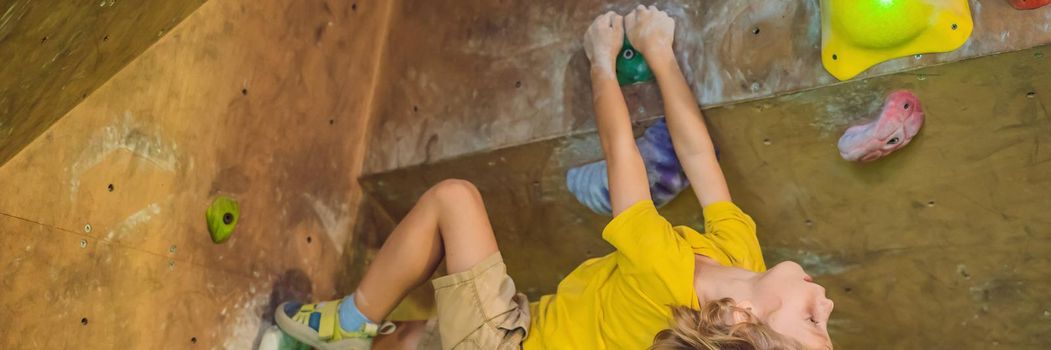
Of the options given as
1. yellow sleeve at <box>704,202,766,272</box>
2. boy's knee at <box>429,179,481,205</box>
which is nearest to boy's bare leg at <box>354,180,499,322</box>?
boy's knee at <box>429,179,481,205</box>

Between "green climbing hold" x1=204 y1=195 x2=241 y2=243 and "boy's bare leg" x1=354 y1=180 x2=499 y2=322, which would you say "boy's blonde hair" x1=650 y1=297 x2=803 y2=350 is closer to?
"boy's bare leg" x1=354 y1=180 x2=499 y2=322

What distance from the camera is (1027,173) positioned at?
5.54ft

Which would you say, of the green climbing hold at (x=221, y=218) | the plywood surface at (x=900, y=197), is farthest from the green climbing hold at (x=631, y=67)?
the green climbing hold at (x=221, y=218)

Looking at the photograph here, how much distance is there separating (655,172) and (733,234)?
21 cm

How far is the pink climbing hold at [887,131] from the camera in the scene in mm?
1671

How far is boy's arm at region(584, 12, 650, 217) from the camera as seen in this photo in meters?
Answer: 1.72

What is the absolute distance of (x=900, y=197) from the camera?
1.79 m

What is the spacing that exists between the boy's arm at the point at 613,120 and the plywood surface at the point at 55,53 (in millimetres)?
764

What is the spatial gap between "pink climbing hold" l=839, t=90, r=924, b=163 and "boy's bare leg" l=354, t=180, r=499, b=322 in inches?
25.8

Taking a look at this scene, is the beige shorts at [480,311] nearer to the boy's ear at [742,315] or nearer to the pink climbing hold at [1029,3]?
the boy's ear at [742,315]

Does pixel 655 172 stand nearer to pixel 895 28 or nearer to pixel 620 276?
pixel 620 276

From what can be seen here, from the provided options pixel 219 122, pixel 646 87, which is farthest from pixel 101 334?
pixel 646 87

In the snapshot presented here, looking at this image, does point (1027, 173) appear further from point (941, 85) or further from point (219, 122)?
point (219, 122)

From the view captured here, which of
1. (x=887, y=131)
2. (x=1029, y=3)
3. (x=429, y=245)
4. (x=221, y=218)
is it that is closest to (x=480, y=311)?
(x=429, y=245)
